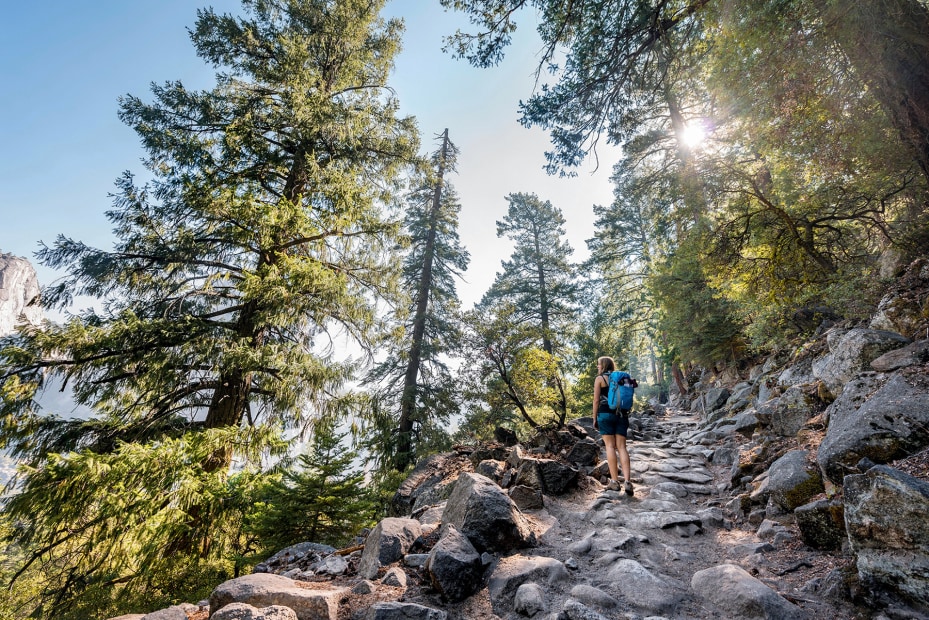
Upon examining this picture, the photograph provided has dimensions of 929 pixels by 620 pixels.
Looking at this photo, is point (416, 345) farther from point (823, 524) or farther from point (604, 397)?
point (823, 524)

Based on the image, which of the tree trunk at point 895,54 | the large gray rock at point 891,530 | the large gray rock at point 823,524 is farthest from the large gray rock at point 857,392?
the tree trunk at point 895,54

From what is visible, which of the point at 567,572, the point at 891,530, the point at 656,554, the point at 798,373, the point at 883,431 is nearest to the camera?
the point at 891,530

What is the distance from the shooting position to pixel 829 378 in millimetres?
5250

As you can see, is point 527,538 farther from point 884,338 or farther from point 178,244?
point 178,244

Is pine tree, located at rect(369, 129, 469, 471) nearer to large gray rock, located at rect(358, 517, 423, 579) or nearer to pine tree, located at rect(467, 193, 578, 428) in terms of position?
pine tree, located at rect(467, 193, 578, 428)

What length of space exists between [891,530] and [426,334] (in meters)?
14.5

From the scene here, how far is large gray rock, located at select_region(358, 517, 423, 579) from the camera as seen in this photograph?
3.24 m

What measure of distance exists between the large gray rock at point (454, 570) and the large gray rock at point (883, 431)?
3322mm

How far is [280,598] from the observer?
2.49 m

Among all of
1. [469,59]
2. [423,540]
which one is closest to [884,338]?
[423,540]

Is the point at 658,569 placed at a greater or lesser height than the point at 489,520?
lesser

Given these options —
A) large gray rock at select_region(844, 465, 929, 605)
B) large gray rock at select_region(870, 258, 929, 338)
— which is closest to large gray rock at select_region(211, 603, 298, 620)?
large gray rock at select_region(844, 465, 929, 605)

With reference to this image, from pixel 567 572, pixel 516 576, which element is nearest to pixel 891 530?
pixel 567 572

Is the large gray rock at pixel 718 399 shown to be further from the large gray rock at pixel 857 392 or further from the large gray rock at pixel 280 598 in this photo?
the large gray rock at pixel 280 598
